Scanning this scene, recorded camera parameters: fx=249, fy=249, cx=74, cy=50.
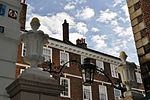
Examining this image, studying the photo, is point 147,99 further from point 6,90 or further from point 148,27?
point 6,90

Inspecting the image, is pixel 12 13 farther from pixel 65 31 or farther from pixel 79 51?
pixel 65 31

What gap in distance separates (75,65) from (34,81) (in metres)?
21.7

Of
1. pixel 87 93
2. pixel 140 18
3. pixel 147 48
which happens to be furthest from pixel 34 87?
pixel 87 93

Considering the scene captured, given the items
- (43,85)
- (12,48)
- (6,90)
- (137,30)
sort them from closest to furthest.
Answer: (43,85) < (6,90) < (12,48) < (137,30)

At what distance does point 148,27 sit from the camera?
21.4ft

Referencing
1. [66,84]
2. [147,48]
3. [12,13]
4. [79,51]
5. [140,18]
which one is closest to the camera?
[12,13]

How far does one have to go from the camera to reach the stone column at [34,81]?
4.16 meters

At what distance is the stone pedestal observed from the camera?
163 inches

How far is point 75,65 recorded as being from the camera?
1019 inches

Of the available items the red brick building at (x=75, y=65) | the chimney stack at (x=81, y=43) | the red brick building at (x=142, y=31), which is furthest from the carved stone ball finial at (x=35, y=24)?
the chimney stack at (x=81, y=43)

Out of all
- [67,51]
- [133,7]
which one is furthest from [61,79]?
[133,7]

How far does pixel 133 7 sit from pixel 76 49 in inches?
727

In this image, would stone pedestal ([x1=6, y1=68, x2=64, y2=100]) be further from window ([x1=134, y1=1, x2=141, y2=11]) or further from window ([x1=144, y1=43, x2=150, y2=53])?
window ([x1=134, y1=1, x2=141, y2=11])

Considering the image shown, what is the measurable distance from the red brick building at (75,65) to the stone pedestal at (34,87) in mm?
17479
